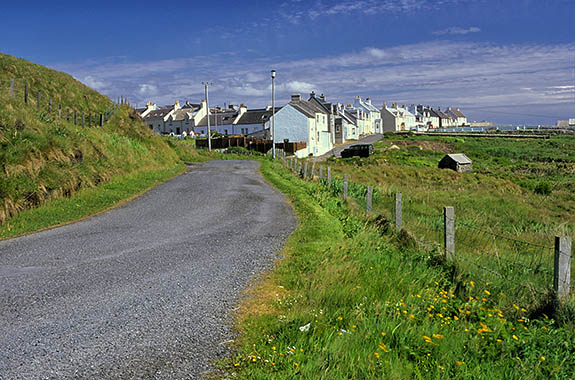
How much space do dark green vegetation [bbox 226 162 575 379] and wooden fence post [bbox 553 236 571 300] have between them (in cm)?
47

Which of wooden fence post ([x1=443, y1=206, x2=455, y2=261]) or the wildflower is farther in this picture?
wooden fence post ([x1=443, y1=206, x2=455, y2=261])

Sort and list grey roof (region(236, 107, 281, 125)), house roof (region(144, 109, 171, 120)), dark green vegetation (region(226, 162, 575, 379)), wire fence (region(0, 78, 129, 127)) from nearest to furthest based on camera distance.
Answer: dark green vegetation (region(226, 162, 575, 379)) < wire fence (region(0, 78, 129, 127)) < grey roof (region(236, 107, 281, 125)) < house roof (region(144, 109, 171, 120))

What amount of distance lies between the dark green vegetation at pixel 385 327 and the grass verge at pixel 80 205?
8028 millimetres

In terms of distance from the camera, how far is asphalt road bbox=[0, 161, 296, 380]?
18.2 feet

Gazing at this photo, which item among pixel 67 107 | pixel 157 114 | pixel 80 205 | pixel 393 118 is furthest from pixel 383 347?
pixel 393 118

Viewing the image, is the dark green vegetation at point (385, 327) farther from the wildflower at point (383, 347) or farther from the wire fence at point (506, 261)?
the wire fence at point (506, 261)

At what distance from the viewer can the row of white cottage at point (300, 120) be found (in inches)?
2835

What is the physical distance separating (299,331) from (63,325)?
3114mm

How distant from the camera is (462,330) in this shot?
6680 mm

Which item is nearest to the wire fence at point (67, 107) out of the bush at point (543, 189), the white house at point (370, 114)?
the bush at point (543, 189)

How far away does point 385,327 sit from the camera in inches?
249

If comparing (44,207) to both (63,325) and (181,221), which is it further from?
(63,325)

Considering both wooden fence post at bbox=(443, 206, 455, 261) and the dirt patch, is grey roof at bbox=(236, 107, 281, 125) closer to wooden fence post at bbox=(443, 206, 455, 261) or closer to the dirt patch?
the dirt patch

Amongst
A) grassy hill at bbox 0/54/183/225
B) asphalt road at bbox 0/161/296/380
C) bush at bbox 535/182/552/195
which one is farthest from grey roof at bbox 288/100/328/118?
asphalt road at bbox 0/161/296/380
